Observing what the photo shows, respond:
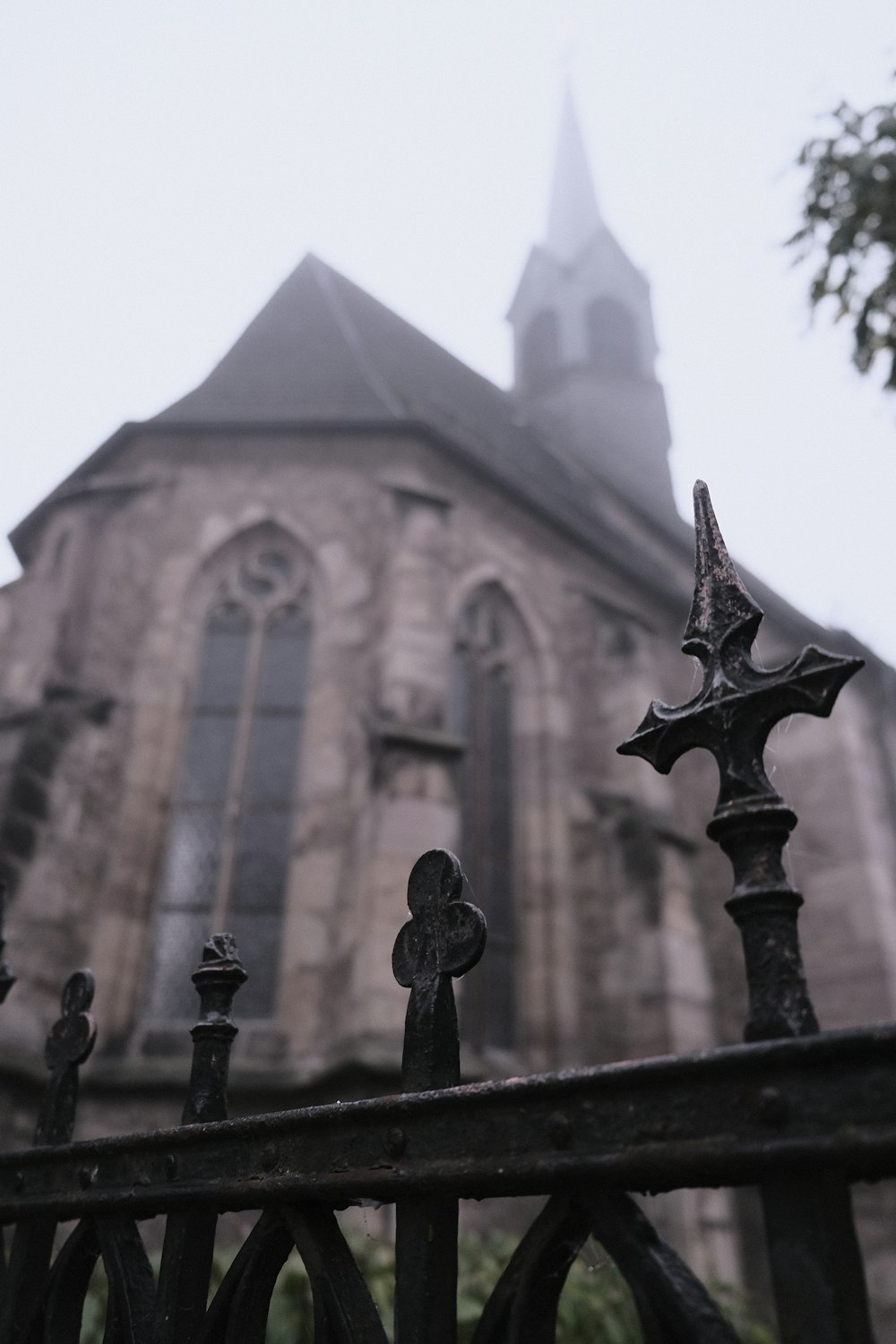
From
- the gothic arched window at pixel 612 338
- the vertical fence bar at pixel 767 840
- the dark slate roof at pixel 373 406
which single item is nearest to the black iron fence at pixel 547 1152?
the vertical fence bar at pixel 767 840

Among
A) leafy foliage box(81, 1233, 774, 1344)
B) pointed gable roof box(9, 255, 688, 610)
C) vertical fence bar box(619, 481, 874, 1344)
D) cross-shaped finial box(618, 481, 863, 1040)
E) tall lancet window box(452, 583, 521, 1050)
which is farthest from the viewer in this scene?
pointed gable roof box(9, 255, 688, 610)

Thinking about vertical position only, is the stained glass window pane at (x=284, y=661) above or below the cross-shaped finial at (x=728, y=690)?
above

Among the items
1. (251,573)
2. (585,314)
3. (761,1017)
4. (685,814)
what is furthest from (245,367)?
(585,314)

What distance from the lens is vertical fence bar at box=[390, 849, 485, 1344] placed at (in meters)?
1.27

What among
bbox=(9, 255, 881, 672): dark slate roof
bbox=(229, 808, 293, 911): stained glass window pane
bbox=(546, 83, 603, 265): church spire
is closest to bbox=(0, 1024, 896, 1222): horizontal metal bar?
bbox=(229, 808, 293, 911): stained glass window pane

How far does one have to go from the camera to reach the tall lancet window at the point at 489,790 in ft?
28.7

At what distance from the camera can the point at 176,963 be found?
8.01m

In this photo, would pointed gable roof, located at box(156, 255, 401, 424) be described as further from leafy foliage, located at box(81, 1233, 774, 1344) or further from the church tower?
leafy foliage, located at box(81, 1233, 774, 1344)

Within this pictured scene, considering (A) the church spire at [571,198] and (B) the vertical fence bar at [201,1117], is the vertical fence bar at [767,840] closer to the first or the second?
(B) the vertical fence bar at [201,1117]

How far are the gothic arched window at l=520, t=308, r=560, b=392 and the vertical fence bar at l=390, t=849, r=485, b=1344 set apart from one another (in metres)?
21.5

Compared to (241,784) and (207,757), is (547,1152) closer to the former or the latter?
(241,784)

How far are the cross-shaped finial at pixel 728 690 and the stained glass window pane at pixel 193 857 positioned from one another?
293 inches

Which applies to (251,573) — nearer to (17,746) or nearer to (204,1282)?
(17,746)

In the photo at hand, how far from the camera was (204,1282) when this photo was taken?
1.58m
